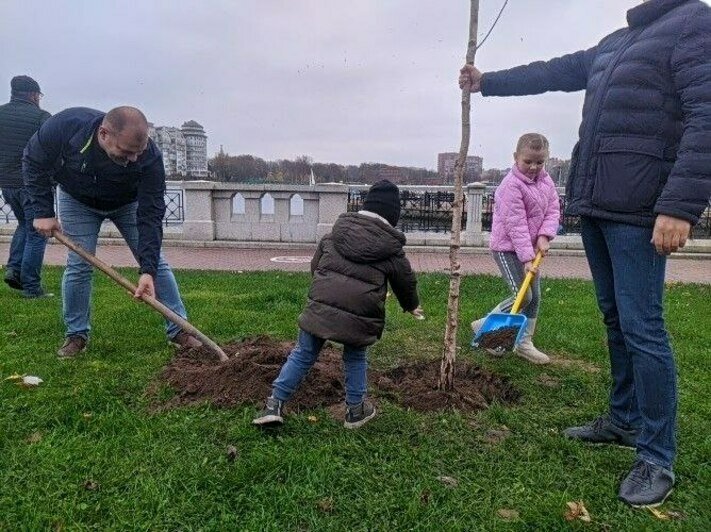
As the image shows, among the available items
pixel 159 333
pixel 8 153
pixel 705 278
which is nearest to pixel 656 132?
pixel 159 333

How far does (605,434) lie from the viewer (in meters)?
2.90

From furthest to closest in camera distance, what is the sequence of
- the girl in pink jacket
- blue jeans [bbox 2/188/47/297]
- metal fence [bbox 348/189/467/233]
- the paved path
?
metal fence [bbox 348/189/467/233]
the paved path
blue jeans [bbox 2/188/47/297]
the girl in pink jacket

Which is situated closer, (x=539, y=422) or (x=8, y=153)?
(x=539, y=422)

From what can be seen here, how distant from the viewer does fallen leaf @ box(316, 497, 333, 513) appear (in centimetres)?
231

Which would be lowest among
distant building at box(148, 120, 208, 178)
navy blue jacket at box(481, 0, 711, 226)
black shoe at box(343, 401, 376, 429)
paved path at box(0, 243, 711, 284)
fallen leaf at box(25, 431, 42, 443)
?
paved path at box(0, 243, 711, 284)

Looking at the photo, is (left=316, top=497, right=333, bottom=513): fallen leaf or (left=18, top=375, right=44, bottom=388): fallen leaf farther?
(left=18, top=375, right=44, bottom=388): fallen leaf

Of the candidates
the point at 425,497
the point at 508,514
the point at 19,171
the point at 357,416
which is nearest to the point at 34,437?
the point at 357,416

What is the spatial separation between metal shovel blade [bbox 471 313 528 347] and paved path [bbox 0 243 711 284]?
5010 mm

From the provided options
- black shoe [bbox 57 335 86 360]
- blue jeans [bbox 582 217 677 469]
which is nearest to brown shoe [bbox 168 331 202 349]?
black shoe [bbox 57 335 86 360]

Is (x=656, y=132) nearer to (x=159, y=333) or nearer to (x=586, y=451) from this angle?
(x=586, y=451)

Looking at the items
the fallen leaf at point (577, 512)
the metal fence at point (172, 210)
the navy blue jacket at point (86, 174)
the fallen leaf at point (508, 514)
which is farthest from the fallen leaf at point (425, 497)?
the metal fence at point (172, 210)

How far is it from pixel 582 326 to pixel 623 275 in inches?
119

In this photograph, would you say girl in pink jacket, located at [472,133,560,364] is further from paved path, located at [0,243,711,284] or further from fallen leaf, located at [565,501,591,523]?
paved path, located at [0,243,711,284]

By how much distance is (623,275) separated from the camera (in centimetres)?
243
